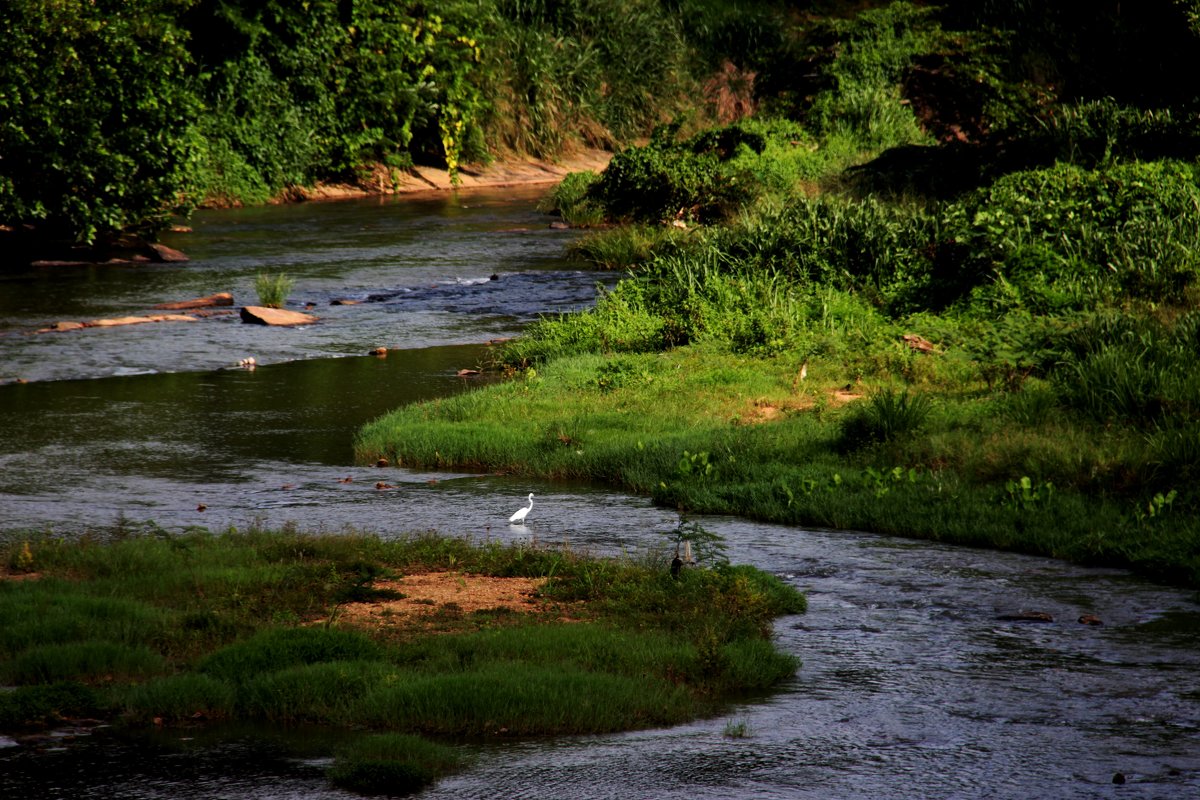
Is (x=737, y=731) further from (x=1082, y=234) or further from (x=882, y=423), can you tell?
(x=1082, y=234)

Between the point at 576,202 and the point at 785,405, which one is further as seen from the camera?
the point at 576,202

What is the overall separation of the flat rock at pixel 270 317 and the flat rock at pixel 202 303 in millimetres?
1185

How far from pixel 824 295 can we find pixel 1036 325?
10.1 feet

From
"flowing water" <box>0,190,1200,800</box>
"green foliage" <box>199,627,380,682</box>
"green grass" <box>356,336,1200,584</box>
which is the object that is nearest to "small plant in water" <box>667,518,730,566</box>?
"flowing water" <box>0,190,1200,800</box>

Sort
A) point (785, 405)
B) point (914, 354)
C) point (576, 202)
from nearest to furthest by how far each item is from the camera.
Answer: point (785, 405)
point (914, 354)
point (576, 202)

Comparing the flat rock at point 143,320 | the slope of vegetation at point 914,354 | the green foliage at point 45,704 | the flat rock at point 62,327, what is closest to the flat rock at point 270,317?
the flat rock at point 143,320

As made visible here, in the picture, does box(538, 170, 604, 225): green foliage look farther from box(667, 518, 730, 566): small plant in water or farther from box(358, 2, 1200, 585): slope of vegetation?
box(667, 518, 730, 566): small plant in water

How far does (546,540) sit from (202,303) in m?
12.9

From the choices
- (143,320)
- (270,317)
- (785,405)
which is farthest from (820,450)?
(143,320)

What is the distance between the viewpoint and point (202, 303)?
845 inches

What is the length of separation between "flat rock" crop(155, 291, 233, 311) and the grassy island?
1196cm

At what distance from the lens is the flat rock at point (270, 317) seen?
66.2 ft

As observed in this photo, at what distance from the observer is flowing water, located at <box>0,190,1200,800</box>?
19.5ft

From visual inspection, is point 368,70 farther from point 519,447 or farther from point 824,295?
point 519,447
